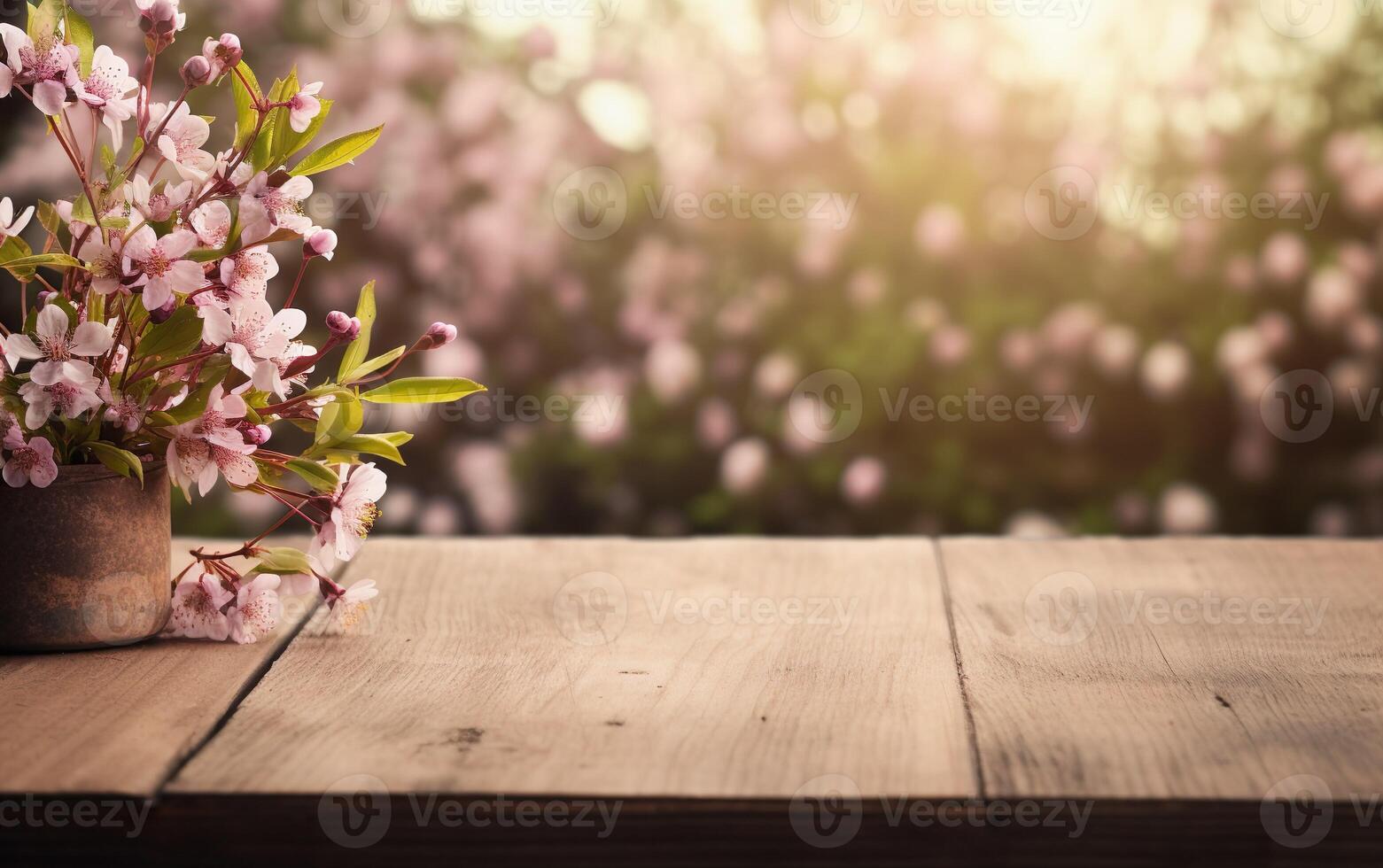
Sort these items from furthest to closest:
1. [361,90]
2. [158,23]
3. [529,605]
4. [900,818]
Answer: [361,90] < [529,605] < [158,23] < [900,818]

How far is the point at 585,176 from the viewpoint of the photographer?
6.56 ft

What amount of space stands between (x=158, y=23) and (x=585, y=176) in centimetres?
130

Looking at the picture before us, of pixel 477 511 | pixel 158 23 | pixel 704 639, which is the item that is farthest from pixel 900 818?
pixel 477 511

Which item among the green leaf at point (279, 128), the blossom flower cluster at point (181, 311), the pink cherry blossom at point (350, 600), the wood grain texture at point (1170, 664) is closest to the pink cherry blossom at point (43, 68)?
the blossom flower cluster at point (181, 311)

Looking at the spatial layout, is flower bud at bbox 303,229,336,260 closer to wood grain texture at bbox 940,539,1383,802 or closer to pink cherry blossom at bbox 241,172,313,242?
pink cherry blossom at bbox 241,172,313,242

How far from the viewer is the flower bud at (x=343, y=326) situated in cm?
75

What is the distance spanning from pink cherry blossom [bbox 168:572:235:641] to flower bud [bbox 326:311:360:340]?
0.18 m

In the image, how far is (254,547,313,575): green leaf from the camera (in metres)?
0.81

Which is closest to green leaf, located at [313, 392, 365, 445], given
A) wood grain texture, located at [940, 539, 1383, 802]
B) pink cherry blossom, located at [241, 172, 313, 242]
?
pink cherry blossom, located at [241, 172, 313, 242]

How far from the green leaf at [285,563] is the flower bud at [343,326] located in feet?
0.49

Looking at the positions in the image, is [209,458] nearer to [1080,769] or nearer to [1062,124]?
[1080,769]

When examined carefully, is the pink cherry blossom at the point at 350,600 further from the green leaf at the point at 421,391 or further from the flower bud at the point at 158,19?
the flower bud at the point at 158,19

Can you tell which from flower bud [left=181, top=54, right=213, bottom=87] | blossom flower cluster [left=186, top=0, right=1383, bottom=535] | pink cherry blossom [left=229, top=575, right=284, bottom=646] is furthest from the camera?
blossom flower cluster [left=186, top=0, right=1383, bottom=535]

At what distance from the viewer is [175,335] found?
0.74 m
